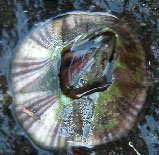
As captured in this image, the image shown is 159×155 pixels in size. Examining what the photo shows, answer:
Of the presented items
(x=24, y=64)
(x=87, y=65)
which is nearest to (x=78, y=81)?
(x=87, y=65)

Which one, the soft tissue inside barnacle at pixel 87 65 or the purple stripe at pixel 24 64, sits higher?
the soft tissue inside barnacle at pixel 87 65

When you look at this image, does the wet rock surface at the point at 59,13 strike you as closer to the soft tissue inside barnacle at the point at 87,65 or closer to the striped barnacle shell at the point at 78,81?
the striped barnacle shell at the point at 78,81

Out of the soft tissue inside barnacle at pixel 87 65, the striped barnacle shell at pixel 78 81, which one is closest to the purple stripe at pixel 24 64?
the striped barnacle shell at pixel 78 81

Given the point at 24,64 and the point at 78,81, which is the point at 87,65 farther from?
the point at 24,64

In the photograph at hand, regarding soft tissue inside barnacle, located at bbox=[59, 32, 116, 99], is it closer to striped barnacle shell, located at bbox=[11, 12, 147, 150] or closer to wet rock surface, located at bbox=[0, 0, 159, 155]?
striped barnacle shell, located at bbox=[11, 12, 147, 150]

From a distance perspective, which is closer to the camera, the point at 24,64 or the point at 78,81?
the point at 78,81

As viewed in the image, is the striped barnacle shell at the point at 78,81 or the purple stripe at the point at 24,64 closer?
the striped barnacle shell at the point at 78,81
